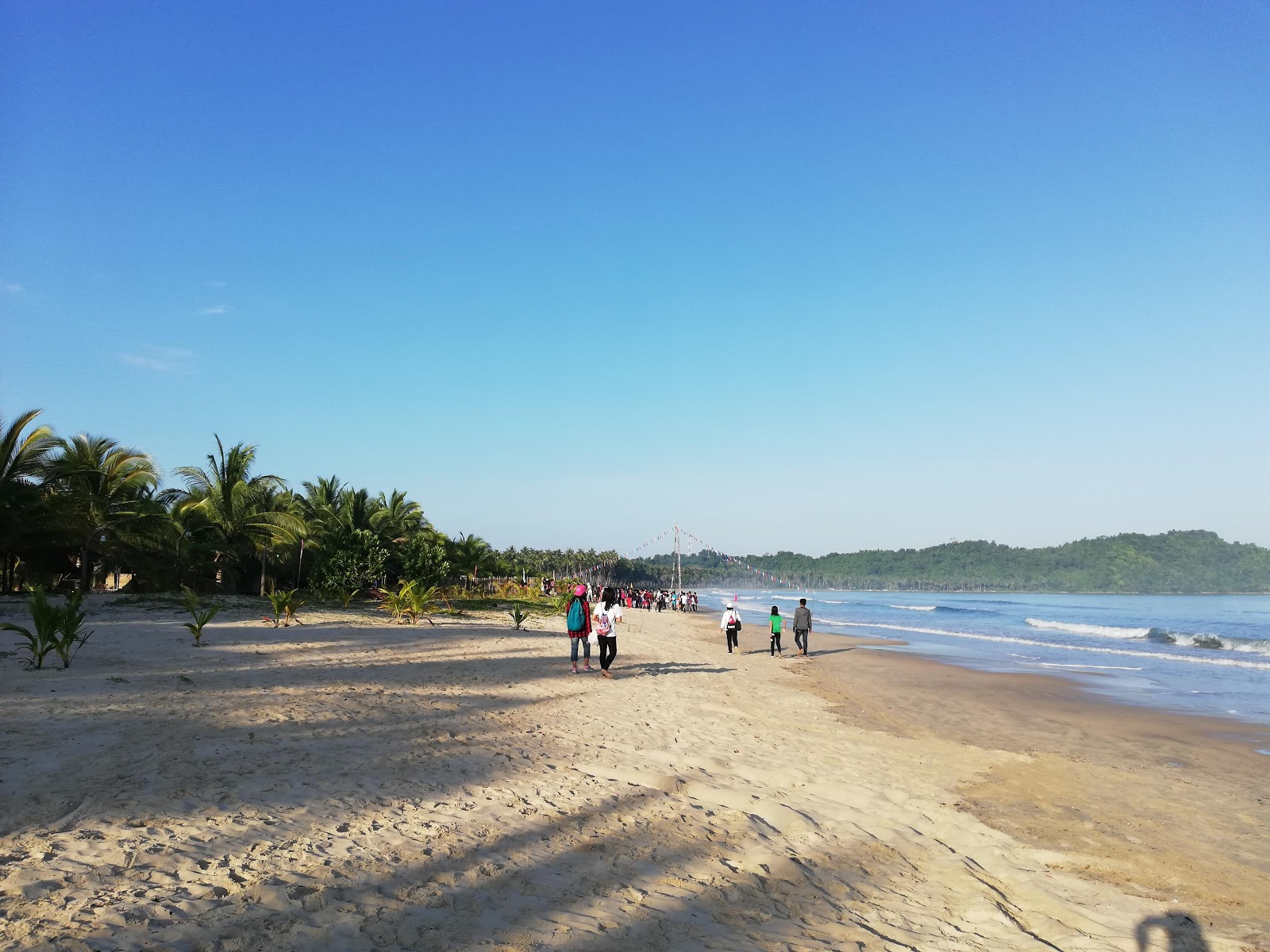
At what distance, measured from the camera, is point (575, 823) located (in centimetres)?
521

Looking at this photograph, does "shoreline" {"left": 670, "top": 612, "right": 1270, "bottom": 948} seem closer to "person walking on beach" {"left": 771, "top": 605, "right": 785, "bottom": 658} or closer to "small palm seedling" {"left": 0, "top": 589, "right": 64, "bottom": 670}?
"person walking on beach" {"left": 771, "top": 605, "right": 785, "bottom": 658}

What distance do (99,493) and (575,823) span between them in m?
24.8

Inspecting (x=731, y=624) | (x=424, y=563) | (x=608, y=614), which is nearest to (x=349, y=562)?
(x=424, y=563)

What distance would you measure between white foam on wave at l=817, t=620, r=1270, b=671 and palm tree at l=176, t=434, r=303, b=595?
27.2 metres

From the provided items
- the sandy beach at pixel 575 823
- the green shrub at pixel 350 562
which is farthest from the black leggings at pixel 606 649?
the green shrub at pixel 350 562

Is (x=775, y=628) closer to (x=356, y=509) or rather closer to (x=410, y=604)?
(x=410, y=604)

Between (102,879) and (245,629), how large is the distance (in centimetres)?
1448

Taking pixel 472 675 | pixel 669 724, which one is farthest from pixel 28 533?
pixel 669 724

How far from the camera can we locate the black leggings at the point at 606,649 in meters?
12.9

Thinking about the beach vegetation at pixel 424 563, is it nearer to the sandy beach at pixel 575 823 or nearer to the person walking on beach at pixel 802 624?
the person walking on beach at pixel 802 624

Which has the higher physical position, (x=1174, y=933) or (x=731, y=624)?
(x=731, y=624)

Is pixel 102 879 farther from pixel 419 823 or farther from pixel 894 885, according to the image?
pixel 894 885

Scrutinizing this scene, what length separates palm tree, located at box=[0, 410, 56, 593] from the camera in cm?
2019

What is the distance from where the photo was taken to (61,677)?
9.36 m
